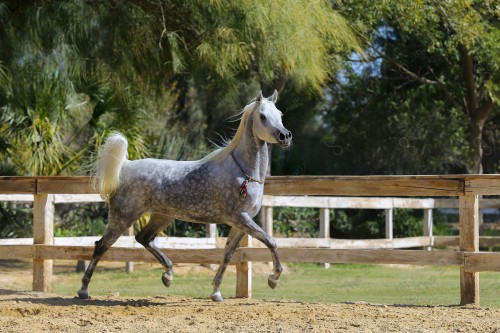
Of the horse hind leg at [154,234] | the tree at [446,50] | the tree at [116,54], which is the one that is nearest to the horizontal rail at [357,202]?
the tree at [116,54]

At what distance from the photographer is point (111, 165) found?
786 centimetres

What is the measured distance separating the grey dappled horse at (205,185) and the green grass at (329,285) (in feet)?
5.26

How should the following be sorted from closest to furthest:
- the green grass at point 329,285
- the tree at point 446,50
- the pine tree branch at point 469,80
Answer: the green grass at point 329,285 → the tree at point 446,50 → the pine tree branch at point 469,80

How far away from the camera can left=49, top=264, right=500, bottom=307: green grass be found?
933 cm

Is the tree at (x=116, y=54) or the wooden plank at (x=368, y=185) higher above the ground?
the tree at (x=116, y=54)

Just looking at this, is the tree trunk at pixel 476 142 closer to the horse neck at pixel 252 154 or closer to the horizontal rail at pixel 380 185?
the horizontal rail at pixel 380 185

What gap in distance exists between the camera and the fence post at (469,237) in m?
7.63

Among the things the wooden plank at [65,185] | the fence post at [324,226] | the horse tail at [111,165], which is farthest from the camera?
the fence post at [324,226]

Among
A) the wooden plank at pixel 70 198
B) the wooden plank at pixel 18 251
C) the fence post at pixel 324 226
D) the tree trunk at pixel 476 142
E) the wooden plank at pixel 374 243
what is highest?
the tree trunk at pixel 476 142

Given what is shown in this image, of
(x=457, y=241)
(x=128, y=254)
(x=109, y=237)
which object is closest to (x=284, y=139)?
(x=109, y=237)

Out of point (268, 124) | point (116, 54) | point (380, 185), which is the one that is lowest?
point (380, 185)

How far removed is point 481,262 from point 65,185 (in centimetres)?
442

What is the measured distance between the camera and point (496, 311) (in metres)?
7.05

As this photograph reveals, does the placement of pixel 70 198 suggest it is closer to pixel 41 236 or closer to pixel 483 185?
pixel 41 236
